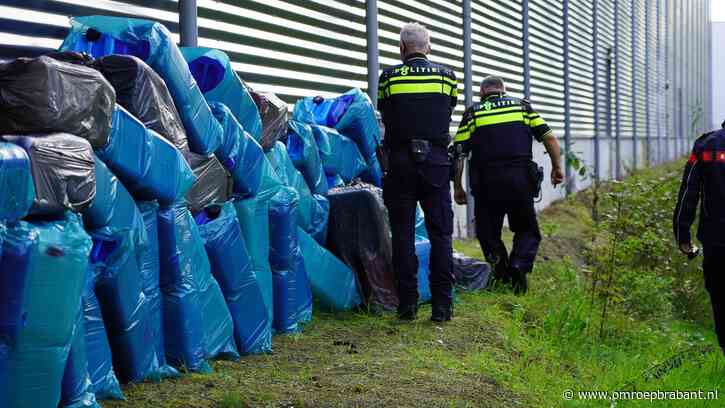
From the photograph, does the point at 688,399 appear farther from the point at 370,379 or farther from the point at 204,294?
the point at 204,294

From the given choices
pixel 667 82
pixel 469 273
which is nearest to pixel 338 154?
pixel 469 273

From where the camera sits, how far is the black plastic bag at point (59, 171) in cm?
359

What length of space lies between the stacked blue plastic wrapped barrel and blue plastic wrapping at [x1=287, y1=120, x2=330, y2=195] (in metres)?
0.01

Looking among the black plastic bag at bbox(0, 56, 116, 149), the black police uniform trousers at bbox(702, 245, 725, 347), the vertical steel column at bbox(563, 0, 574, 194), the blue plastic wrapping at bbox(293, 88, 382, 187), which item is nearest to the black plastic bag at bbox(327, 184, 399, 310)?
the blue plastic wrapping at bbox(293, 88, 382, 187)

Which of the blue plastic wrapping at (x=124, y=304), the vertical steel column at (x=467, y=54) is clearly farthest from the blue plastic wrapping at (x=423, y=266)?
the vertical steel column at (x=467, y=54)

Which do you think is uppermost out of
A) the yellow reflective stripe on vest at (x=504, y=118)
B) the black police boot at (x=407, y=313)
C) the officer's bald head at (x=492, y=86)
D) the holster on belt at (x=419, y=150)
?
the officer's bald head at (x=492, y=86)

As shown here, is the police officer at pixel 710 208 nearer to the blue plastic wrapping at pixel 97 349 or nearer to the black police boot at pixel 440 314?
the black police boot at pixel 440 314

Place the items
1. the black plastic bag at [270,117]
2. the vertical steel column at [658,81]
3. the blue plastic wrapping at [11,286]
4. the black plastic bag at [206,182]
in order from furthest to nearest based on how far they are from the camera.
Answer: the vertical steel column at [658,81]
the black plastic bag at [270,117]
the black plastic bag at [206,182]
the blue plastic wrapping at [11,286]

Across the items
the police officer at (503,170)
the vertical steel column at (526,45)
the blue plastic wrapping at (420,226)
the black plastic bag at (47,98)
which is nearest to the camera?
the black plastic bag at (47,98)

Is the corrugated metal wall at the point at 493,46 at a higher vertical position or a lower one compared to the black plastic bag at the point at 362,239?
higher

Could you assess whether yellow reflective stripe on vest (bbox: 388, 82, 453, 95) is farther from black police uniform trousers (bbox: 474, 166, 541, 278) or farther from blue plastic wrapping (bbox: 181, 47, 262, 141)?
black police uniform trousers (bbox: 474, 166, 541, 278)

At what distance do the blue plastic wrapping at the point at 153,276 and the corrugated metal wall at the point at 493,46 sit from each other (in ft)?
3.82

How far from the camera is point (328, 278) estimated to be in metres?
6.45

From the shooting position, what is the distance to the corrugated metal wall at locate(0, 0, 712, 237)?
6355 millimetres
